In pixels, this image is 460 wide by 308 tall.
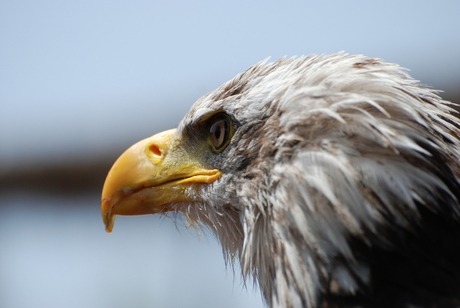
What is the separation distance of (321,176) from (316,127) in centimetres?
17

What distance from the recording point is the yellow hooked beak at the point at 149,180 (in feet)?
8.29

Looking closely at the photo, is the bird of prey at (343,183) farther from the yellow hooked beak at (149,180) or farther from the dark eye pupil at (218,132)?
the yellow hooked beak at (149,180)

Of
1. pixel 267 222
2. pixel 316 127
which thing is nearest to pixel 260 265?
pixel 267 222

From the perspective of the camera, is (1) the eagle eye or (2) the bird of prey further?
(1) the eagle eye

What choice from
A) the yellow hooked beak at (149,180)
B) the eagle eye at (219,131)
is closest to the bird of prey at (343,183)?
the eagle eye at (219,131)

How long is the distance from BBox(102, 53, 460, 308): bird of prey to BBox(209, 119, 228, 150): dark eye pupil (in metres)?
0.02

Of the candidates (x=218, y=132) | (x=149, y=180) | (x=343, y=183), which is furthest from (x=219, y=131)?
(x=343, y=183)

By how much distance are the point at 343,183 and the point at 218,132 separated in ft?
2.11

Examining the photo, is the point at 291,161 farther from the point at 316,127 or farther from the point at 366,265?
the point at 366,265

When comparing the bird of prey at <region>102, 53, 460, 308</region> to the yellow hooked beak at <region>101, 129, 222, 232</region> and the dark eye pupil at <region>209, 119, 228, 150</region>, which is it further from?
the yellow hooked beak at <region>101, 129, 222, 232</region>

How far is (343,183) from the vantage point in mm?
1975

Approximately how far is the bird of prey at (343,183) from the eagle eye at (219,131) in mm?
11

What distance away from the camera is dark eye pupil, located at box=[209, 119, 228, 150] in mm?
2420

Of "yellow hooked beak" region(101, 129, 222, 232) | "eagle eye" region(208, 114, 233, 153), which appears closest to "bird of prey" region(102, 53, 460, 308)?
"eagle eye" region(208, 114, 233, 153)
